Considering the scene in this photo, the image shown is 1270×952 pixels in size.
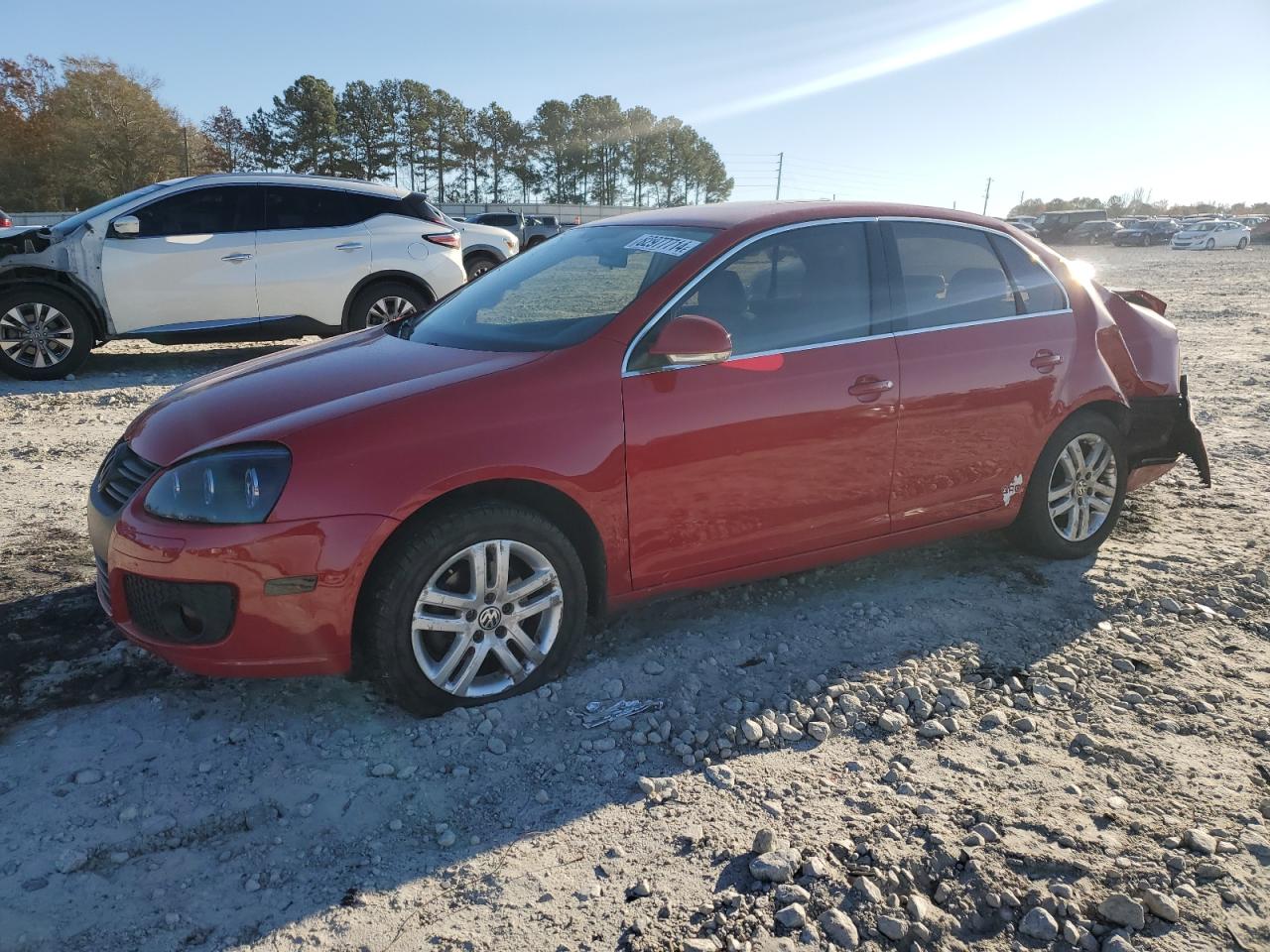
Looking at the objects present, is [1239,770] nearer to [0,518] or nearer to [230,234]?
[0,518]

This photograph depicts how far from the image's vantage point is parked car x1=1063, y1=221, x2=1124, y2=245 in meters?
51.9

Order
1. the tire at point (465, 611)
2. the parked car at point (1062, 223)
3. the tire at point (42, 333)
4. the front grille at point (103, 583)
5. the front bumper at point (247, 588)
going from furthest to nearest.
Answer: the parked car at point (1062, 223) → the tire at point (42, 333) → the front grille at point (103, 583) → the tire at point (465, 611) → the front bumper at point (247, 588)

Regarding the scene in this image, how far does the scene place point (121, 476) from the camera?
10.7 feet

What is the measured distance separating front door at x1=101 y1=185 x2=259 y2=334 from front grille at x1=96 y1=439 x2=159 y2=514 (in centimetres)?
582

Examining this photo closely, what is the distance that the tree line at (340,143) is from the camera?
175 feet

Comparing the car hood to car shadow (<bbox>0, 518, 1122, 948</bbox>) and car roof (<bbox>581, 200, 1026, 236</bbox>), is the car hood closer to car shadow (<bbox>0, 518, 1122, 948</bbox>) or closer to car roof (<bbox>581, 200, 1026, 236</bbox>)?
car shadow (<bbox>0, 518, 1122, 948</bbox>)

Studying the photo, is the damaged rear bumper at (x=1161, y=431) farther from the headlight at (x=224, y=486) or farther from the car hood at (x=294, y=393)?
the headlight at (x=224, y=486)

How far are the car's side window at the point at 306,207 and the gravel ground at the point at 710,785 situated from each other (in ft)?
18.2

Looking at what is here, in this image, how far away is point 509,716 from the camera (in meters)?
3.14

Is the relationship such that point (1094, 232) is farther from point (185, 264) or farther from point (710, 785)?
point (710, 785)

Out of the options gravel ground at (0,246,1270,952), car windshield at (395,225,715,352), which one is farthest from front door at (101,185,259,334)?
car windshield at (395,225,715,352)

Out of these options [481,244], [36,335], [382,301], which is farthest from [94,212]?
[481,244]

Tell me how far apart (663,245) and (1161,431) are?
113 inches

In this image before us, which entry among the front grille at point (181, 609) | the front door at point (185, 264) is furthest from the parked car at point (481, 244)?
the front grille at point (181, 609)
